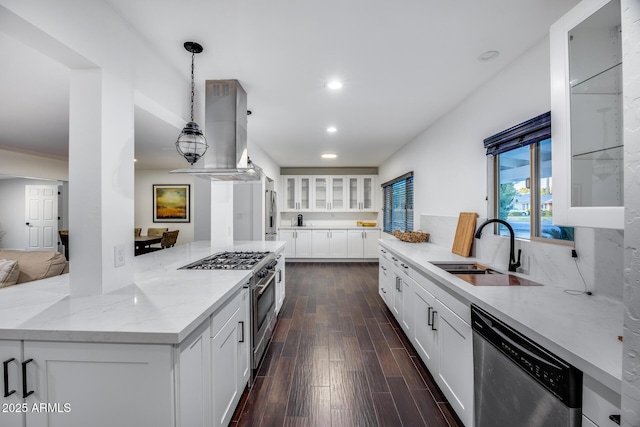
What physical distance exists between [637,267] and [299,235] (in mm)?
6568

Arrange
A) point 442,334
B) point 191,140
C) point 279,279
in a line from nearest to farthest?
point 442,334, point 191,140, point 279,279

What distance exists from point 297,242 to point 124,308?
584 cm

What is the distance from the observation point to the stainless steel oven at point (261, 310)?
85.7 inches

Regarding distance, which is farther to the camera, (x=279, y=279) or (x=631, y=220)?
(x=279, y=279)

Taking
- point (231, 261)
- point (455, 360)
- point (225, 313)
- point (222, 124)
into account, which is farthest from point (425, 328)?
point (222, 124)

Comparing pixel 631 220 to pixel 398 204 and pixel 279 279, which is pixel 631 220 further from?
pixel 398 204

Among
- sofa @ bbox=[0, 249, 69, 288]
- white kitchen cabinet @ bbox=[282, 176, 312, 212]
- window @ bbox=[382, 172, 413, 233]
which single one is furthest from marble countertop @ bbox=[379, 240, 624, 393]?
white kitchen cabinet @ bbox=[282, 176, 312, 212]

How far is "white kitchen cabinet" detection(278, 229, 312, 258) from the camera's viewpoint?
23.3 feet

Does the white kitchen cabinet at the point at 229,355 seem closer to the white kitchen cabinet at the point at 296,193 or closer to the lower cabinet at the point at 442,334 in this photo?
the lower cabinet at the point at 442,334

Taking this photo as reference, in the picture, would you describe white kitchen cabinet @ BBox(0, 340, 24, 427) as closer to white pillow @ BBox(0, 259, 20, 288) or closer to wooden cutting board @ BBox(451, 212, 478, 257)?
white pillow @ BBox(0, 259, 20, 288)

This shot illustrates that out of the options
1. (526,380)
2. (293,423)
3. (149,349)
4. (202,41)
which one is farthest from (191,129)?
(526,380)

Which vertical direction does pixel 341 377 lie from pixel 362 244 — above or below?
below

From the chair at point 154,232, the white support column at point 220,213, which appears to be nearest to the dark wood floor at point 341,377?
the white support column at point 220,213

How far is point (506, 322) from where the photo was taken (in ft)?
4.16
